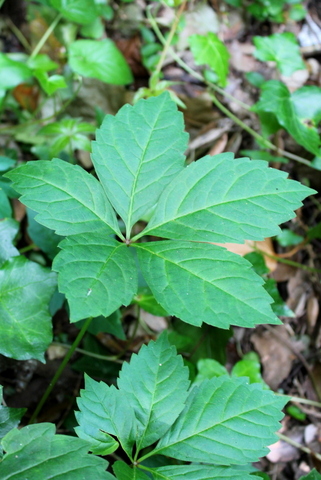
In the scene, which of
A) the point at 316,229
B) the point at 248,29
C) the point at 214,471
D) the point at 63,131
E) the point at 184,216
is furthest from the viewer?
the point at 248,29

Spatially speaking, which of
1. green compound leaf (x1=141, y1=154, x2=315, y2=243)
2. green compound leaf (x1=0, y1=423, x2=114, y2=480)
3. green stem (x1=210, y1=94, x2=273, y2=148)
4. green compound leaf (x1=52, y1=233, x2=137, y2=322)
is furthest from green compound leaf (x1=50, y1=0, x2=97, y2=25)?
green compound leaf (x1=0, y1=423, x2=114, y2=480)

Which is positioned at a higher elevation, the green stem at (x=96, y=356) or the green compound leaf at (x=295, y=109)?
the green compound leaf at (x=295, y=109)

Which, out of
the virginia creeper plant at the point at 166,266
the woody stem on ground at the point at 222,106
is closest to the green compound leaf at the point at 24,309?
the virginia creeper plant at the point at 166,266

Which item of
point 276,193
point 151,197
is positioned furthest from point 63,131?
point 276,193

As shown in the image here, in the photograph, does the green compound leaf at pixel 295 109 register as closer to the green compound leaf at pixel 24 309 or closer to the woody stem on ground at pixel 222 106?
the woody stem on ground at pixel 222 106

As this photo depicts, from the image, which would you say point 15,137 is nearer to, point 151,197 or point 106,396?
point 151,197

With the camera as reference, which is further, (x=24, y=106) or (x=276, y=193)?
(x=24, y=106)
